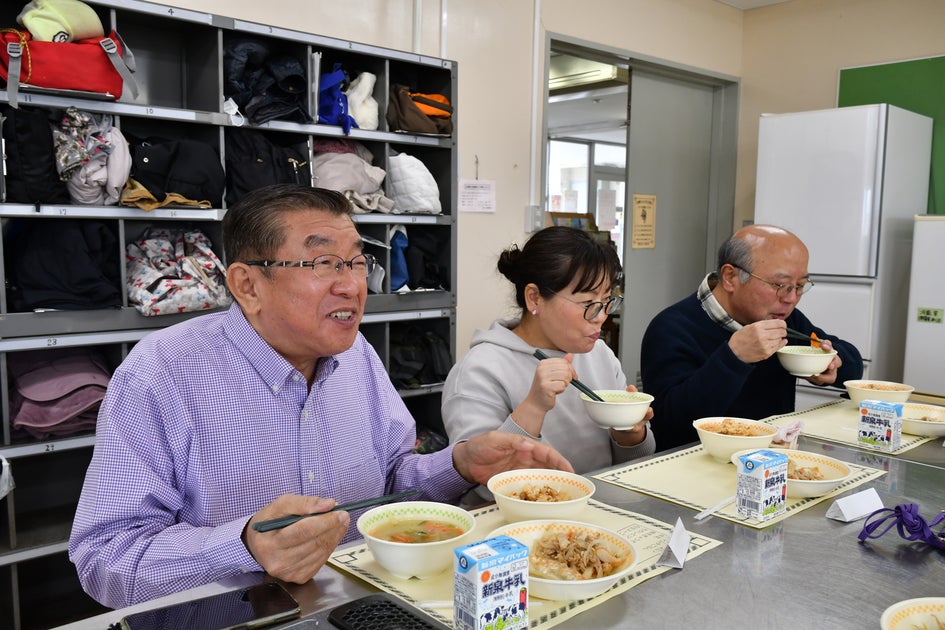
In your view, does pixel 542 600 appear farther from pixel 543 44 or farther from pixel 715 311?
pixel 543 44

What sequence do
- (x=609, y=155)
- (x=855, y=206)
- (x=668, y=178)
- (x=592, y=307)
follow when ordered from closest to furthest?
(x=592, y=307), (x=855, y=206), (x=668, y=178), (x=609, y=155)

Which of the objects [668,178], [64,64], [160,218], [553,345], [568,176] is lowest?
[553,345]

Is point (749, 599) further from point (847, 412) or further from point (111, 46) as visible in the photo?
point (111, 46)

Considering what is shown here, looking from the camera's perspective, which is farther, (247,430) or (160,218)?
(160,218)

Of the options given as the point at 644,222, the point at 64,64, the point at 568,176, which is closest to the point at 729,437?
the point at 64,64

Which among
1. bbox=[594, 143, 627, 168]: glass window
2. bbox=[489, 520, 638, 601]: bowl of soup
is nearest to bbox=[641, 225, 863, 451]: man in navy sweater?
bbox=[489, 520, 638, 601]: bowl of soup

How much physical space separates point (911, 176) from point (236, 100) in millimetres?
3685

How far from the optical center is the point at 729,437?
160 cm

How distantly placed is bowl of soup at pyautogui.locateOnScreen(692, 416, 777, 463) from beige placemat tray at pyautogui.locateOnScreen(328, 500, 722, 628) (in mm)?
388

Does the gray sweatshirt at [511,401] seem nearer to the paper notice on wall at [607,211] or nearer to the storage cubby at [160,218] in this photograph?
the storage cubby at [160,218]

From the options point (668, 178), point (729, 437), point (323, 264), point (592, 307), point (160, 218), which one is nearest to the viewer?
point (323, 264)

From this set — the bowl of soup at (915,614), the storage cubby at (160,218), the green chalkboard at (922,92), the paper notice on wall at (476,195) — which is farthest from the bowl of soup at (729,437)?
the green chalkboard at (922,92)

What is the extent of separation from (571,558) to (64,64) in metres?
2.14

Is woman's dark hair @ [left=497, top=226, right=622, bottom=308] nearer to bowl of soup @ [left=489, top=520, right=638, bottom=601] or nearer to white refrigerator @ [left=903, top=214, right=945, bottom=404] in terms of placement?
bowl of soup @ [left=489, top=520, right=638, bottom=601]
